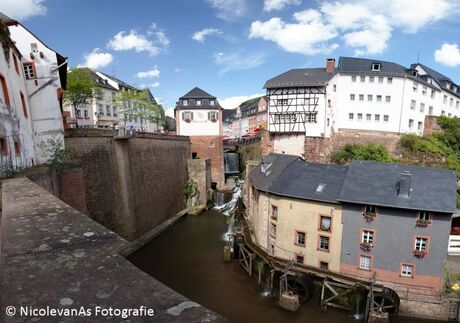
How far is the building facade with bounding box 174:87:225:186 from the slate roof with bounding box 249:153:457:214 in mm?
19100

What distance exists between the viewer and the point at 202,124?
38.3 m

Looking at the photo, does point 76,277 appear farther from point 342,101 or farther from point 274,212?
point 342,101

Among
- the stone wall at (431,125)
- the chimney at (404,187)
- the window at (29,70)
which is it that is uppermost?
the window at (29,70)

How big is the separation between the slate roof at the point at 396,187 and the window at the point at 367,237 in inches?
67.4

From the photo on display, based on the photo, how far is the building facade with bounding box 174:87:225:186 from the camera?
38219 millimetres

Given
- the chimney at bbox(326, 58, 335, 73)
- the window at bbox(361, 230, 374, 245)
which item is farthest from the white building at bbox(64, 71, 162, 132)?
the window at bbox(361, 230, 374, 245)

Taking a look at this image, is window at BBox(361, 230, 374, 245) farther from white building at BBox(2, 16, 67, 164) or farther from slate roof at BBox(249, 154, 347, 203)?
white building at BBox(2, 16, 67, 164)

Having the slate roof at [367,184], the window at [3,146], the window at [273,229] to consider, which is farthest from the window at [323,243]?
the window at [3,146]

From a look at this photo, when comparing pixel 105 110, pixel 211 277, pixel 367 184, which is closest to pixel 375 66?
pixel 367 184

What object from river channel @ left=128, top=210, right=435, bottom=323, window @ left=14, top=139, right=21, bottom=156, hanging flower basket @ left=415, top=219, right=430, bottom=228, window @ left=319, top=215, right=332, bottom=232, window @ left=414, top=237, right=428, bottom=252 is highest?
window @ left=14, top=139, right=21, bottom=156

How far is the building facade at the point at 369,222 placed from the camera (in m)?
14.5

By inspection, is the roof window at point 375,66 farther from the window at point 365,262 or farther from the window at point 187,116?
the window at point 365,262

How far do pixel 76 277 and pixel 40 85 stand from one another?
1600 centimetres

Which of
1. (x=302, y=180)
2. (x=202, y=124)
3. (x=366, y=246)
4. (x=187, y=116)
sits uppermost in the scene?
(x=187, y=116)
